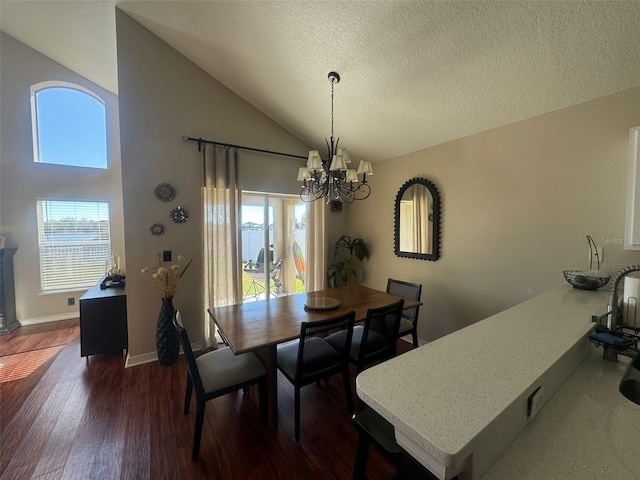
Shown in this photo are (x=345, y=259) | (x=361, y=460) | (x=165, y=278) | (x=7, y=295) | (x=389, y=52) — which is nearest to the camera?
(x=361, y=460)

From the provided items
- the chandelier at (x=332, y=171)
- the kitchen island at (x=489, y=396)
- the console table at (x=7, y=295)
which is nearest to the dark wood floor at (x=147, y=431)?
the kitchen island at (x=489, y=396)

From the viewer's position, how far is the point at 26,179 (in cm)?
376

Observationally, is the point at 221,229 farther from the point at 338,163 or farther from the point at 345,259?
the point at 345,259

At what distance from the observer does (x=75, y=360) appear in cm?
289

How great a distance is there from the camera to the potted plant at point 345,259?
4.06 meters

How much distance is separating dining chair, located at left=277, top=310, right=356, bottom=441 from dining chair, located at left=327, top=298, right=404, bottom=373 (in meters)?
0.12

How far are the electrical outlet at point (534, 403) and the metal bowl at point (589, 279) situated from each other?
1583 millimetres

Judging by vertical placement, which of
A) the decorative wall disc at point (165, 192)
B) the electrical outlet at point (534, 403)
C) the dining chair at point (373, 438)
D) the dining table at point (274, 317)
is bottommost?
the dining chair at point (373, 438)

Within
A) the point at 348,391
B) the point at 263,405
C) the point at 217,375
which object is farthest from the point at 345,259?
the point at 217,375

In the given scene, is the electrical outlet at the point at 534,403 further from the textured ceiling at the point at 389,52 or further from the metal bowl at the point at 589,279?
the textured ceiling at the point at 389,52

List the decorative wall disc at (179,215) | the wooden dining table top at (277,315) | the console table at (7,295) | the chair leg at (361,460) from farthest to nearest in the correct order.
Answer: the console table at (7,295), the decorative wall disc at (179,215), the wooden dining table top at (277,315), the chair leg at (361,460)

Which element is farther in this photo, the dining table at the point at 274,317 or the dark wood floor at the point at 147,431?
the dining table at the point at 274,317

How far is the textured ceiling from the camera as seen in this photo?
165cm

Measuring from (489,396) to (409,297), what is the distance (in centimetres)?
218
